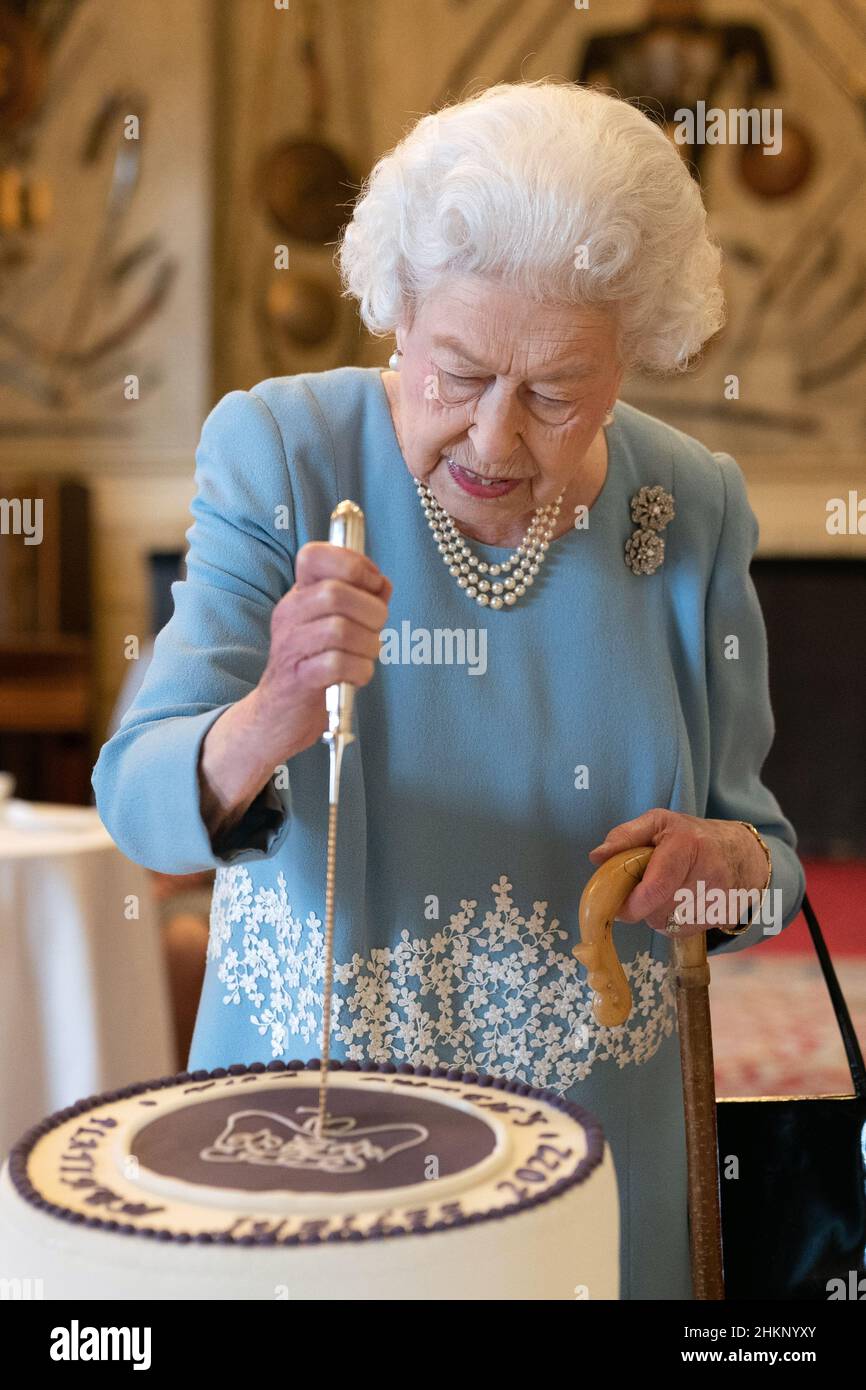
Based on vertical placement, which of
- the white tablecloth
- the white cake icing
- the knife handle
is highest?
the knife handle

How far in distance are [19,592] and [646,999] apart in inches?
269

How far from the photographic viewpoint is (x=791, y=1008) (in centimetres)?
565

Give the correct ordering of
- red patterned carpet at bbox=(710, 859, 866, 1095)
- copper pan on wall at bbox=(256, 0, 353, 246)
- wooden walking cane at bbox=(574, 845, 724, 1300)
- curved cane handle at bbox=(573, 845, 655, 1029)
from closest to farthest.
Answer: curved cane handle at bbox=(573, 845, 655, 1029), wooden walking cane at bbox=(574, 845, 724, 1300), red patterned carpet at bbox=(710, 859, 866, 1095), copper pan on wall at bbox=(256, 0, 353, 246)

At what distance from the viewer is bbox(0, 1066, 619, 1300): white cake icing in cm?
95

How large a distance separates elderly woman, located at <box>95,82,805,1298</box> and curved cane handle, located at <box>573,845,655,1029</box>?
25 millimetres

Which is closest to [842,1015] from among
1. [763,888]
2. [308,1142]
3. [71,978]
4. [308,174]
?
[763,888]

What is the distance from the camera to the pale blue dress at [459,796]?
155 cm

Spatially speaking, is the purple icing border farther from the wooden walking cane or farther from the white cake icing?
the wooden walking cane

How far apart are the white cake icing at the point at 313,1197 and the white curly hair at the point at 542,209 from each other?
73 cm

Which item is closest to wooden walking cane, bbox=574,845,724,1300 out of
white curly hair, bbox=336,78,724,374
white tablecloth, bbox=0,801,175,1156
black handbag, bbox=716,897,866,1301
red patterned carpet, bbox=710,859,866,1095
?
black handbag, bbox=716,897,866,1301

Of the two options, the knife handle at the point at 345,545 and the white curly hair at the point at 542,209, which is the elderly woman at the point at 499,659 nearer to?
the white curly hair at the point at 542,209

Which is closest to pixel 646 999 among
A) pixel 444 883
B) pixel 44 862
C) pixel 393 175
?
pixel 444 883

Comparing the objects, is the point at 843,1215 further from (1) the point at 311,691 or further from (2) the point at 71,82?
(2) the point at 71,82

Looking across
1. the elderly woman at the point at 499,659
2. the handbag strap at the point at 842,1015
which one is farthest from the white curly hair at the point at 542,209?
the handbag strap at the point at 842,1015
